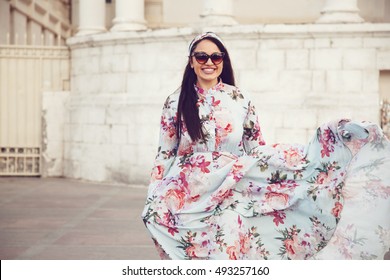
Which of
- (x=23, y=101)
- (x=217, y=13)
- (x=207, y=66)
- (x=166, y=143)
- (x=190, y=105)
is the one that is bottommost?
(x=23, y=101)

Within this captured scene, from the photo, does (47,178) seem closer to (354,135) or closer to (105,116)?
(105,116)

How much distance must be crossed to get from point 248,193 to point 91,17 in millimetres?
10583

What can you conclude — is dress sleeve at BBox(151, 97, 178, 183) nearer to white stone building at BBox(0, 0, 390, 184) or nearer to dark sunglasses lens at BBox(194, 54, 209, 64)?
dark sunglasses lens at BBox(194, 54, 209, 64)

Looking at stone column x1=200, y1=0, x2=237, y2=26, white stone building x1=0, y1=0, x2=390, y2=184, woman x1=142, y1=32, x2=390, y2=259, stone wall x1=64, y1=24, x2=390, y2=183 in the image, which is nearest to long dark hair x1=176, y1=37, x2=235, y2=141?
woman x1=142, y1=32, x2=390, y2=259

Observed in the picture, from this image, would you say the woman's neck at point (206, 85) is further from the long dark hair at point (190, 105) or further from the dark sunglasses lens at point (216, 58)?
the dark sunglasses lens at point (216, 58)

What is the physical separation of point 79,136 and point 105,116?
81 cm

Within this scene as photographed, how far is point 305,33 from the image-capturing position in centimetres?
1196

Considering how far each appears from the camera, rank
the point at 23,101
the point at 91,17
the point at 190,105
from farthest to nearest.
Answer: the point at 91,17 < the point at 23,101 < the point at 190,105

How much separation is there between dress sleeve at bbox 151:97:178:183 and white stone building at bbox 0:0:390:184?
22.3ft

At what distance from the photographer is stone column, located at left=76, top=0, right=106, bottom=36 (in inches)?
591

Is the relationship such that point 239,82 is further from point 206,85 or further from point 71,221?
point 206,85

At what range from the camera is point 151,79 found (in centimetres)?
1292

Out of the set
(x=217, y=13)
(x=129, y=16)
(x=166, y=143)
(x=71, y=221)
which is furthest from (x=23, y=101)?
(x=166, y=143)

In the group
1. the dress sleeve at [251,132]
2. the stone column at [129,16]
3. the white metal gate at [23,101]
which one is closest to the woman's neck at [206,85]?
the dress sleeve at [251,132]
